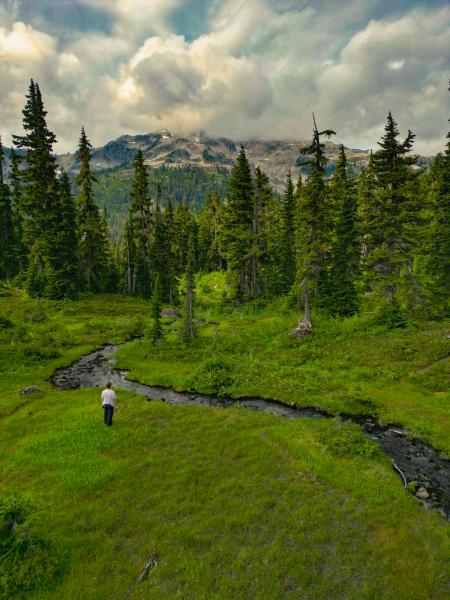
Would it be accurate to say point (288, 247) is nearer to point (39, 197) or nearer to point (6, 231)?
point (39, 197)

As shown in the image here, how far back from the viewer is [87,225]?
55.5 meters

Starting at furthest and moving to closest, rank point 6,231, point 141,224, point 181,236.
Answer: point 181,236
point 6,231
point 141,224

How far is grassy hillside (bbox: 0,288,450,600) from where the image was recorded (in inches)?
369

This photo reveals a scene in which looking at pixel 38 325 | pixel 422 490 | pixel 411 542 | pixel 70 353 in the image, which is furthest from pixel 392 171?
pixel 38 325

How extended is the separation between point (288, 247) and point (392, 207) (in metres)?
24.1

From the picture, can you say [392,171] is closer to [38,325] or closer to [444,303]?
[444,303]

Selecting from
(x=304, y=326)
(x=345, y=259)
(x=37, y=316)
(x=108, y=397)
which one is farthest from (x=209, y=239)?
(x=108, y=397)

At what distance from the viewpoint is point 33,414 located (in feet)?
65.9

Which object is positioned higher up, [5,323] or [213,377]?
[5,323]

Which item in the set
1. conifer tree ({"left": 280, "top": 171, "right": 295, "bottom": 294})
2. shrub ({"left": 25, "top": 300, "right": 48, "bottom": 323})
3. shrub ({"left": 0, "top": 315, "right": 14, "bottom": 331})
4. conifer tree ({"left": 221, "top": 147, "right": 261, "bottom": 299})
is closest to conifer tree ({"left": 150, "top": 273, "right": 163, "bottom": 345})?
shrub ({"left": 0, "top": 315, "right": 14, "bottom": 331})

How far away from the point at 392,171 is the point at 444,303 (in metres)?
14.8

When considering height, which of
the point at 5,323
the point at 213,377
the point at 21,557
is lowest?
the point at 21,557

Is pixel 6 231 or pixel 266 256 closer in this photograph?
pixel 266 256

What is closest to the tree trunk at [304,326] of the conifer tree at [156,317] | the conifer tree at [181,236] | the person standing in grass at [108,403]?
the conifer tree at [156,317]
